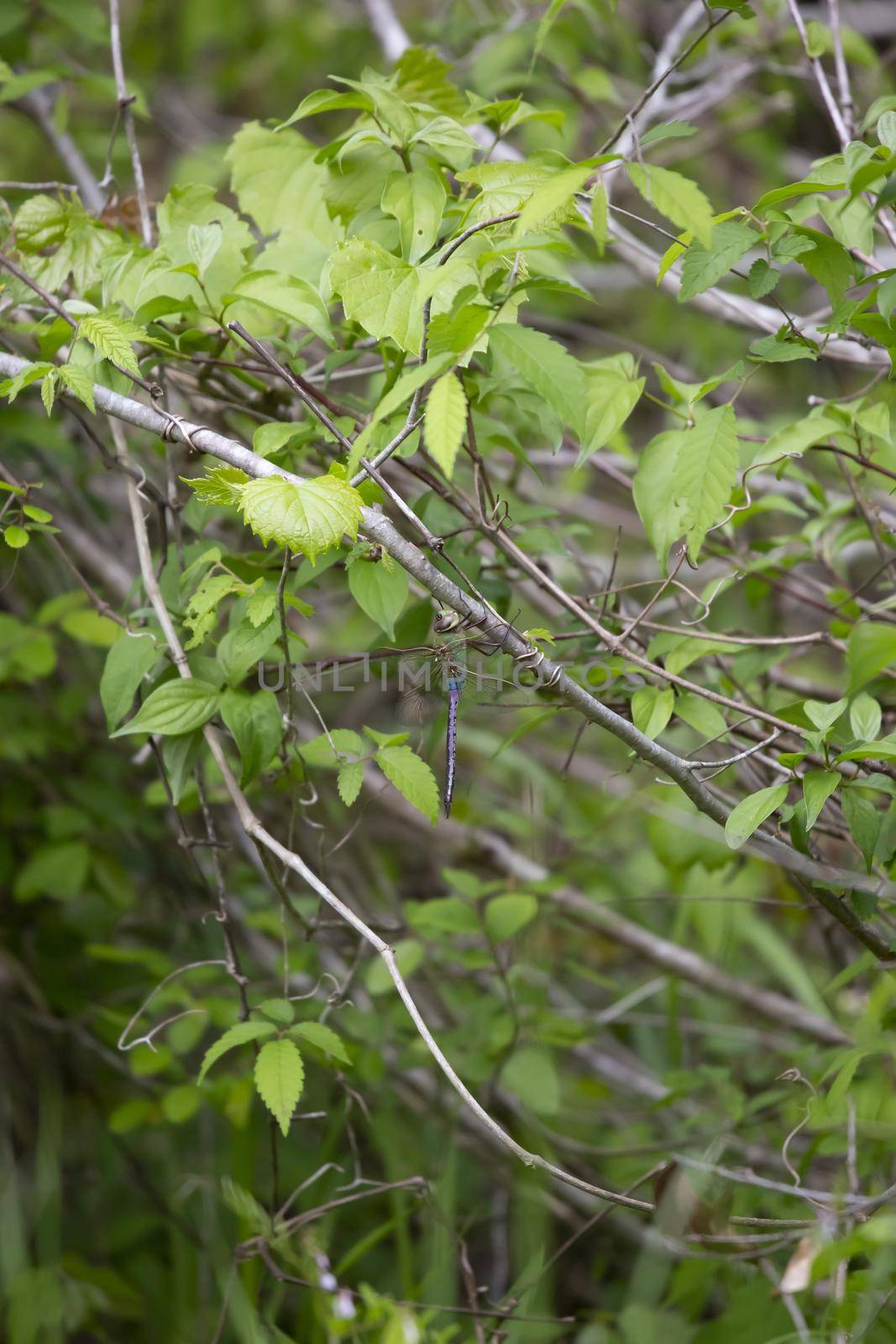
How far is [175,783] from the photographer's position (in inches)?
58.2

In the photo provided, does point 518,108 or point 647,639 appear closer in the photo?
point 518,108

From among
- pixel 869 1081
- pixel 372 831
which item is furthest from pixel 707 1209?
pixel 372 831

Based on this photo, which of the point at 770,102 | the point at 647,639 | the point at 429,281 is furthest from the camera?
the point at 770,102

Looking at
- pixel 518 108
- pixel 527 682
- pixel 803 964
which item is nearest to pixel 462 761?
pixel 803 964

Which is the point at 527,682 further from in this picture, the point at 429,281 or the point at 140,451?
the point at 140,451

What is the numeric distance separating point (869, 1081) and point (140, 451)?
6.42ft

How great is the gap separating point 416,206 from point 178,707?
693 millimetres

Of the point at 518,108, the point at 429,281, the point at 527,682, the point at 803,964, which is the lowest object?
the point at 803,964

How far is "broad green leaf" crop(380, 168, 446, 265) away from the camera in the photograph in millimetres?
1298

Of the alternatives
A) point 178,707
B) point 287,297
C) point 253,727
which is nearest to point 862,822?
point 253,727

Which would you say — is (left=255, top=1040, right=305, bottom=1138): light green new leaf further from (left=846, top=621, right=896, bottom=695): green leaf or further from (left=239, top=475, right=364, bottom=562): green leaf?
(left=846, top=621, right=896, bottom=695): green leaf

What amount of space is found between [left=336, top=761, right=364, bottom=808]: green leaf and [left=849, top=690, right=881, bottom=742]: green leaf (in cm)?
64

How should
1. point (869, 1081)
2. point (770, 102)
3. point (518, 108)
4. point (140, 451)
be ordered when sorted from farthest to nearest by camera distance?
point (770, 102) < point (140, 451) < point (869, 1081) < point (518, 108)

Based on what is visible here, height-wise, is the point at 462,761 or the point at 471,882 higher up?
the point at 471,882
